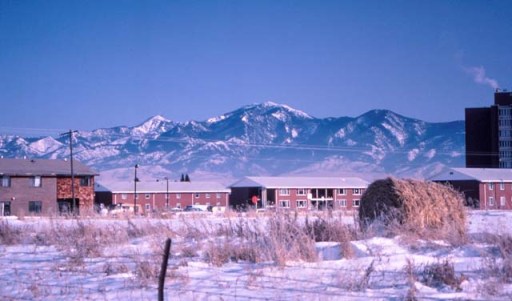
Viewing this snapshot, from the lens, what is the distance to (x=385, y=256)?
47.4 ft

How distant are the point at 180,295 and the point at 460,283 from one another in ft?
14.7

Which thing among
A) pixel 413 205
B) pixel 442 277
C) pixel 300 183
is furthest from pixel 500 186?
pixel 442 277

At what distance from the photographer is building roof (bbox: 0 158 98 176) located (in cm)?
7225

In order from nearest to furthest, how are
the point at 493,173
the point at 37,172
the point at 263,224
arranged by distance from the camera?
the point at 263,224 → the point at 37,172 → the point at 493,173

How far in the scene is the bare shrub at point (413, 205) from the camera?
20.2 meters

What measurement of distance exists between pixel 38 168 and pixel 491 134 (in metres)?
97.6

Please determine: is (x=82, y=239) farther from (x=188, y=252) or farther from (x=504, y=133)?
(x=504, y=133)

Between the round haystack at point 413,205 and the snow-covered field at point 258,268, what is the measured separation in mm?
2479

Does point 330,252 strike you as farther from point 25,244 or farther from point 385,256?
point 25,244

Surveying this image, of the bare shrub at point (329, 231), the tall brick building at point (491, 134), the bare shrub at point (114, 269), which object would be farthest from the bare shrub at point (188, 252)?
the tall brick building at point (491, 134)

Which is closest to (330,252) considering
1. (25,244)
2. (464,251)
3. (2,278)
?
(464,251)

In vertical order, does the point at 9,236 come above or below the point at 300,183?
below

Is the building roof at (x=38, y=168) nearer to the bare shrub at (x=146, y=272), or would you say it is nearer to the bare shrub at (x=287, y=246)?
the bare shrub at (x=287, y=246)

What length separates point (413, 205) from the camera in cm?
2056
